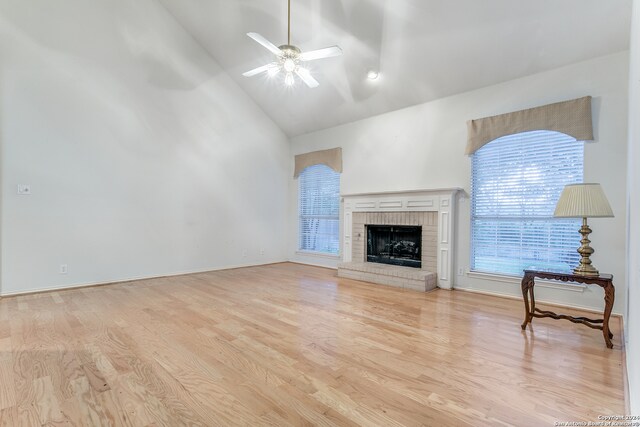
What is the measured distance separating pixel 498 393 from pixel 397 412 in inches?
27.3

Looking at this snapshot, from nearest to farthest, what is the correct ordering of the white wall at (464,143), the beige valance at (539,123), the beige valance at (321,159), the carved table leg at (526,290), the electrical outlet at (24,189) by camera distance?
the carved table leg at (526,290), the white wall at (464,143), the beige valance at (539,123), the electrical outlet at (24,189), the beige valance at (321,159)

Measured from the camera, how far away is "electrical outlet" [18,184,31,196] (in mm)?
3959

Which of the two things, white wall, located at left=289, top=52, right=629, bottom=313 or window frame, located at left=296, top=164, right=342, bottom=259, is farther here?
window frame, located at left=296, top=164, right=342, bottom=259

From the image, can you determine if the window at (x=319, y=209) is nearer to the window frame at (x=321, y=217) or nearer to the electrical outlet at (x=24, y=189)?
the window frame at (x=321, y=217)

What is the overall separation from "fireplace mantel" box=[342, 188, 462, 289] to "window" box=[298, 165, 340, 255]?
1.02 m

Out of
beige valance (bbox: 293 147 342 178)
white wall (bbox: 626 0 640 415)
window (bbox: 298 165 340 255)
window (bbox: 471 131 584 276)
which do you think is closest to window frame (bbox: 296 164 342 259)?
window (bbox: 298 165 340 255)

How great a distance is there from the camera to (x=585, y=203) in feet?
8.65

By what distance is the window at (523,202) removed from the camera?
3736 mm

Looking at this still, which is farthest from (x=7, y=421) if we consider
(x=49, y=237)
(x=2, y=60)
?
(x=2, y=60)

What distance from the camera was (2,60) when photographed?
385cm

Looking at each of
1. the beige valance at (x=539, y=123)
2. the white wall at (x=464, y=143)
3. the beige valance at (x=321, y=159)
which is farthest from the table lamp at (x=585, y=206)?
the beige valance at (x=321, y=159)

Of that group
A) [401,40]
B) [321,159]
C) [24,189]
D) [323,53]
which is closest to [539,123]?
[401,40]

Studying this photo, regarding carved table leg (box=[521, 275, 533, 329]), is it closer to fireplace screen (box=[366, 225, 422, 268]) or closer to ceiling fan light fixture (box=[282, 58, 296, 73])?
fireplace screen (box=[366, 225, 422, 268])

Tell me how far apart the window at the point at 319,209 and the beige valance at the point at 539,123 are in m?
2.81
